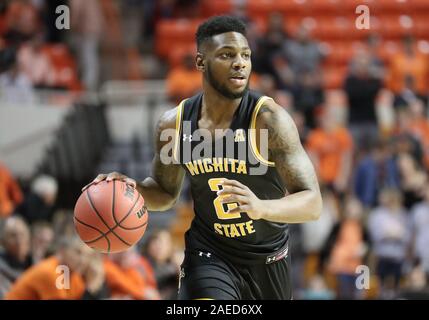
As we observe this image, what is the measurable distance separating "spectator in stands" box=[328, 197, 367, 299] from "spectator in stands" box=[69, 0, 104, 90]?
526 cm

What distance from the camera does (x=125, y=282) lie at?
9.05 m

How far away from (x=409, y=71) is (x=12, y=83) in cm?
601

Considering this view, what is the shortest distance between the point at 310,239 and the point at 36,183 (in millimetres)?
3556

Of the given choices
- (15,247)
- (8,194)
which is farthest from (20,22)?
(15,247)

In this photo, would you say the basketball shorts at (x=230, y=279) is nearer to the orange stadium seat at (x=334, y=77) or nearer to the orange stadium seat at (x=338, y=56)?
the orange stadium seat at (x=334, y=77)

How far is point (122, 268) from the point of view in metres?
9.36

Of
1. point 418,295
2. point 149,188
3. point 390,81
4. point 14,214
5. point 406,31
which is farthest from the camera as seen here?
point 406,31

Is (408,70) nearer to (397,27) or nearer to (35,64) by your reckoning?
(397,27)

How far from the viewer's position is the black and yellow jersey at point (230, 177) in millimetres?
6082

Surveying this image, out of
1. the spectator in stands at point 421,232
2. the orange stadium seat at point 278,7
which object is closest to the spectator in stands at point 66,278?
the spectator in stands at point 421,232

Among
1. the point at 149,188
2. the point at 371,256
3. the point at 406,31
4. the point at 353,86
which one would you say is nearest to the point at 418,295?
the point at 371,256

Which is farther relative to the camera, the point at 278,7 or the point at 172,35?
the point at 278,7

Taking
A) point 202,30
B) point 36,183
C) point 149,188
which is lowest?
point 36,183

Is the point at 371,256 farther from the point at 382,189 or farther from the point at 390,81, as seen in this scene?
the point at 390,81
